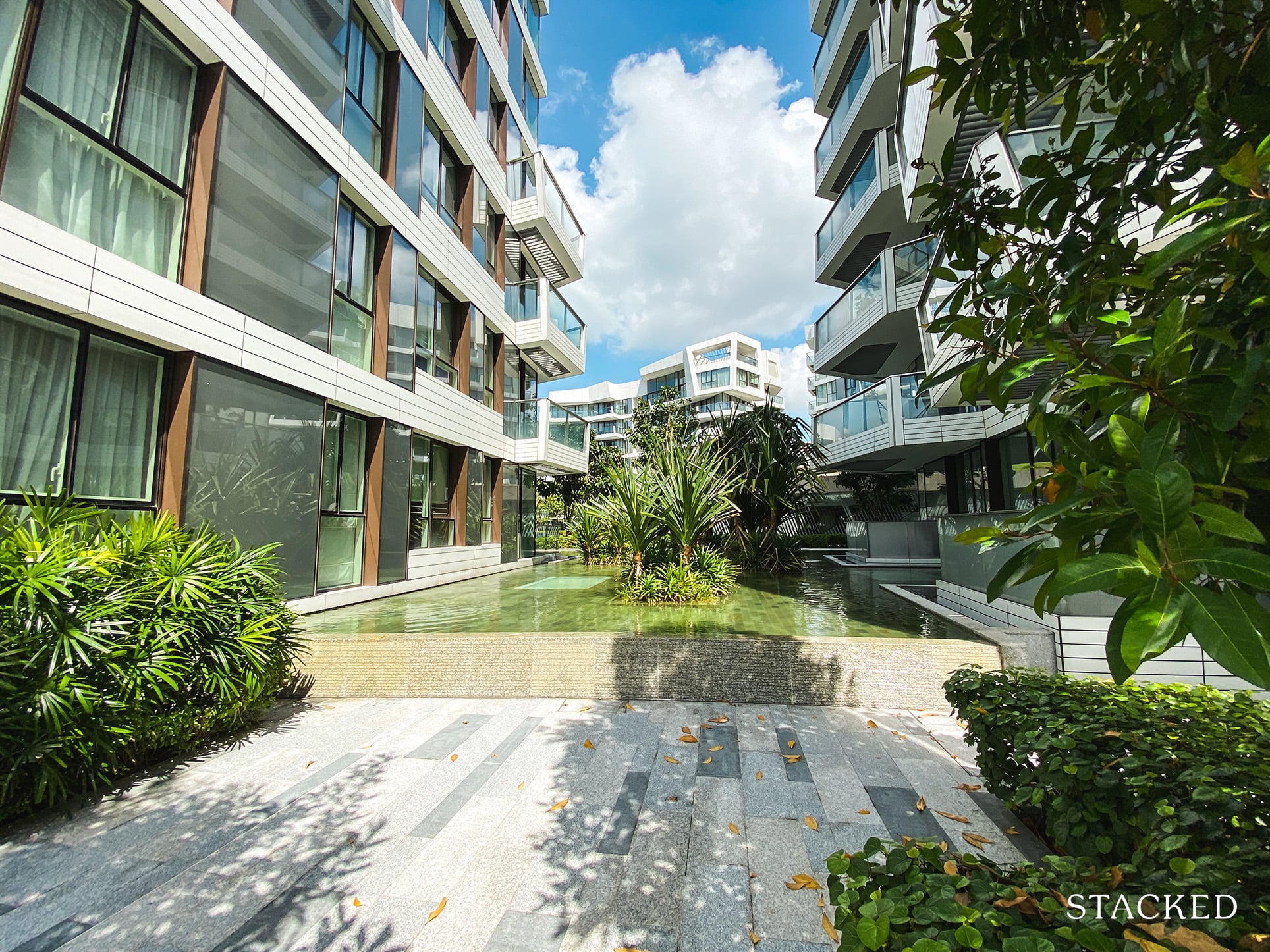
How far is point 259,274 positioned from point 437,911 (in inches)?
296

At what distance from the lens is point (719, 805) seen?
3262 millimetres

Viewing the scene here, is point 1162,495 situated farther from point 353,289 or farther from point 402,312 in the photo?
point 402,312

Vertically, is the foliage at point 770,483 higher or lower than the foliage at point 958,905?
higher

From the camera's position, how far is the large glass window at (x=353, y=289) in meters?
8.77

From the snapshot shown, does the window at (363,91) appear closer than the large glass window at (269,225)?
No

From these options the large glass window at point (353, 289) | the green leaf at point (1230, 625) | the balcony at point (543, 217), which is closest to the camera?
the green leaf at point (1230, 625)

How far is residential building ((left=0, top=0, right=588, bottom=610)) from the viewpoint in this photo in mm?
4832

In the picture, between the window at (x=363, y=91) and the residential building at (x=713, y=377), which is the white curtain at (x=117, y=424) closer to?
the window at (x=363, y=91)

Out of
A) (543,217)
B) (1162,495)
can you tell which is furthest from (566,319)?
(1162,495)

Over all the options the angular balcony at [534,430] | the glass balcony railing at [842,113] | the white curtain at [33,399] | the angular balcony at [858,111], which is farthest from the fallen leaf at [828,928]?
the glass balcony railing at [842,113]

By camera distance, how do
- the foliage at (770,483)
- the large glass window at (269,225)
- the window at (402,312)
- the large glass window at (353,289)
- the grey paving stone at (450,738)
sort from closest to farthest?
1. the grey paving stone at (450,738)
2. the large glass window at (269,225)
3. the large glass window at (353,289)
4. the window at (402,312)
5. the foliage at (770,483)

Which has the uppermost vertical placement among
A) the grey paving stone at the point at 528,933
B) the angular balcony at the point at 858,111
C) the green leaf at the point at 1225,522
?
the angular balcony at the point at 858,111

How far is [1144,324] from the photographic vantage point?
1.21 metres

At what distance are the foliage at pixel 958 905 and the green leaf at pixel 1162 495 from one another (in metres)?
0.96
